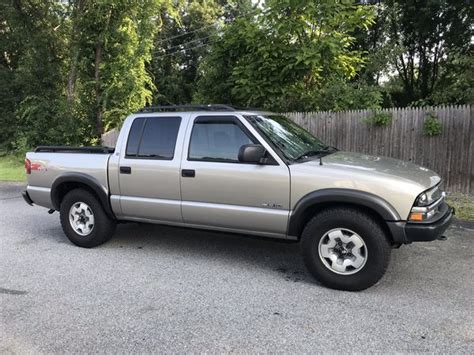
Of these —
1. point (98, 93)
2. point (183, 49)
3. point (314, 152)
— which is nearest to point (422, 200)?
point (314, 152)

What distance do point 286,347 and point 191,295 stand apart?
1293 millimetres

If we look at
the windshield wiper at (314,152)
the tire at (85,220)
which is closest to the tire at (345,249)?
the windshield wiper at (314,152)

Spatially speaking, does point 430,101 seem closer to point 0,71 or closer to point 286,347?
point 286,347

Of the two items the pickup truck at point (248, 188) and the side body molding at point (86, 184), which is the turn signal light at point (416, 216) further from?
the side body molding at point (86, 184)

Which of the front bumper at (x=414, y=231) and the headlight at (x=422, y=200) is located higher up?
the headlight at (x=422, y=200)

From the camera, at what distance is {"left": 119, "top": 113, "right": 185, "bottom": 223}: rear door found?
16.8 feet

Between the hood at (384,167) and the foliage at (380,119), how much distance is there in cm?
453

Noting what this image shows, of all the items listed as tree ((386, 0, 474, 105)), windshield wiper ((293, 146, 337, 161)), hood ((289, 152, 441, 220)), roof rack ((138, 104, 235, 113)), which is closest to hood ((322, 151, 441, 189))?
hood ((289, 152, 441, 220))

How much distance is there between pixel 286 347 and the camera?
3.23 meters

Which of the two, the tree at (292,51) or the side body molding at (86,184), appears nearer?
the side body molding at (86,184)

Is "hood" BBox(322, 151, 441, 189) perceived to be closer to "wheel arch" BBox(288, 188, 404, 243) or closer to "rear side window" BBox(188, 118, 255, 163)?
"wheel arch" BBox(288, 188, 404, 243)

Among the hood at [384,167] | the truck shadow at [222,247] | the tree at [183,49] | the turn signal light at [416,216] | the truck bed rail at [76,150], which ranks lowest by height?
the truck shadow at [222,247]

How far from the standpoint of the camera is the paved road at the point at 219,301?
3.33 meters

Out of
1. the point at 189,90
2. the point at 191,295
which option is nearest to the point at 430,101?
the point at 191,295
